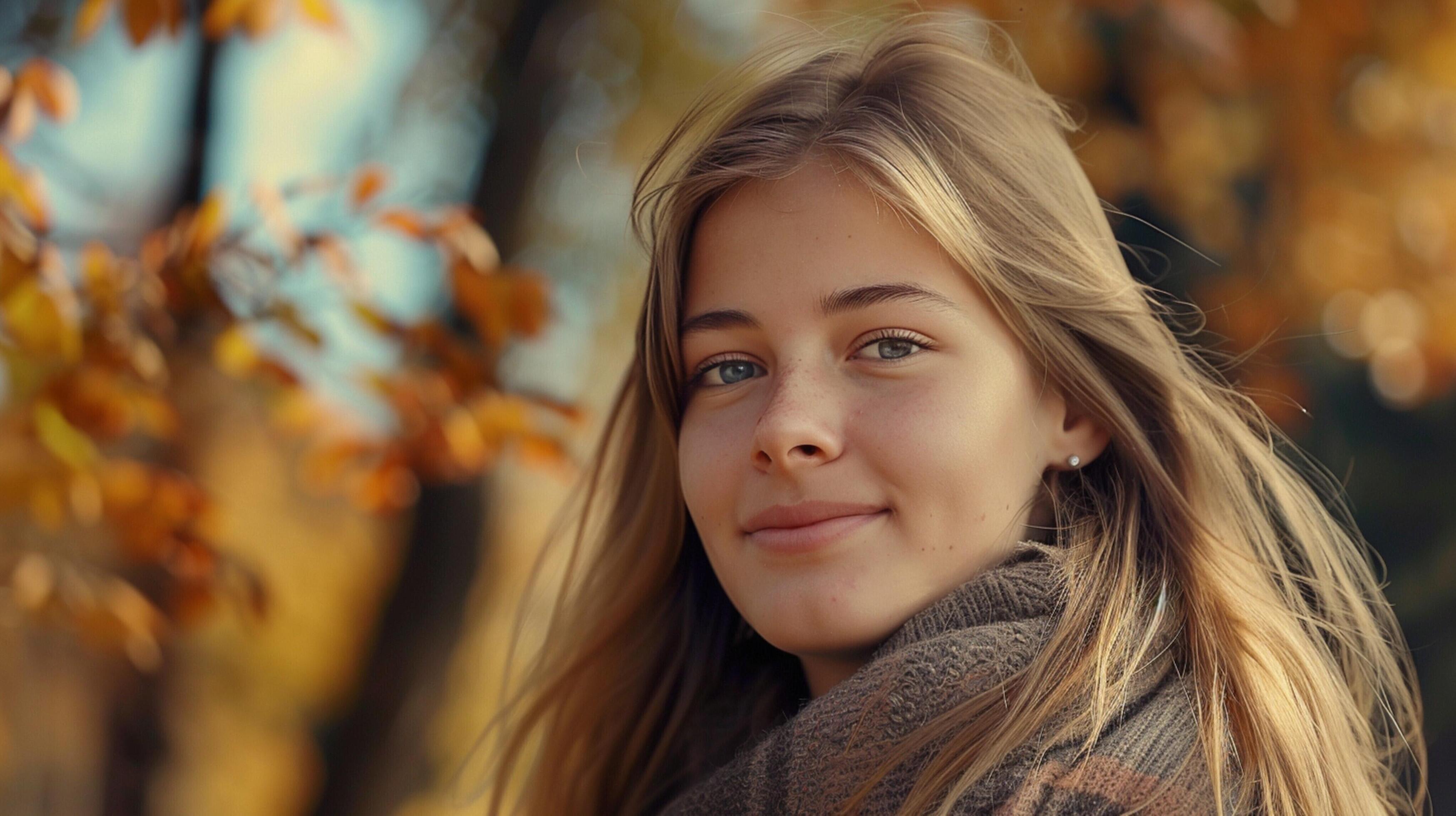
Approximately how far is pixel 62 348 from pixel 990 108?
167cm

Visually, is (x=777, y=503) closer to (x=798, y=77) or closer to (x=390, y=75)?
(x=798, y=77)

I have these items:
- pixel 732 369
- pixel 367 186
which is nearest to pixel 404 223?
pixel 367 186

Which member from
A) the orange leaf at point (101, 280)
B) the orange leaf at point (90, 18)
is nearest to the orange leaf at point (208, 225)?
the orange leaf at point (101, 280)

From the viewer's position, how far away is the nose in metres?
1.73

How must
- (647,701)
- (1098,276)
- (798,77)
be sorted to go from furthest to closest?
1. (647,701)
2. (798,77)
3. (1098,276)

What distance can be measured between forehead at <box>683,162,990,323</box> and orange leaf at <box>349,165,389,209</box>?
3.28 feet

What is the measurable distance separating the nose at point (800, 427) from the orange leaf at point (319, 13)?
129cm

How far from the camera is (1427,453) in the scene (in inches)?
163

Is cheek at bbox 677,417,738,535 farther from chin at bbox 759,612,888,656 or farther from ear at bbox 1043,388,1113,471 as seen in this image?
ear at bbox 1043,388,1113,471

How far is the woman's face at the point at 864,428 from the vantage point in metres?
1.75

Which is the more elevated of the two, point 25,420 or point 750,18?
point 750,18

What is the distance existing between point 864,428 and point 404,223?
4.13 ft

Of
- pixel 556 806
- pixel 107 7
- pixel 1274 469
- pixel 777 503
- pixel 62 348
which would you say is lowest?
pixel 556 806

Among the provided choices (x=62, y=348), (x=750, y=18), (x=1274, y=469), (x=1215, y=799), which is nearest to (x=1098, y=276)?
(x=1274, y=469)
